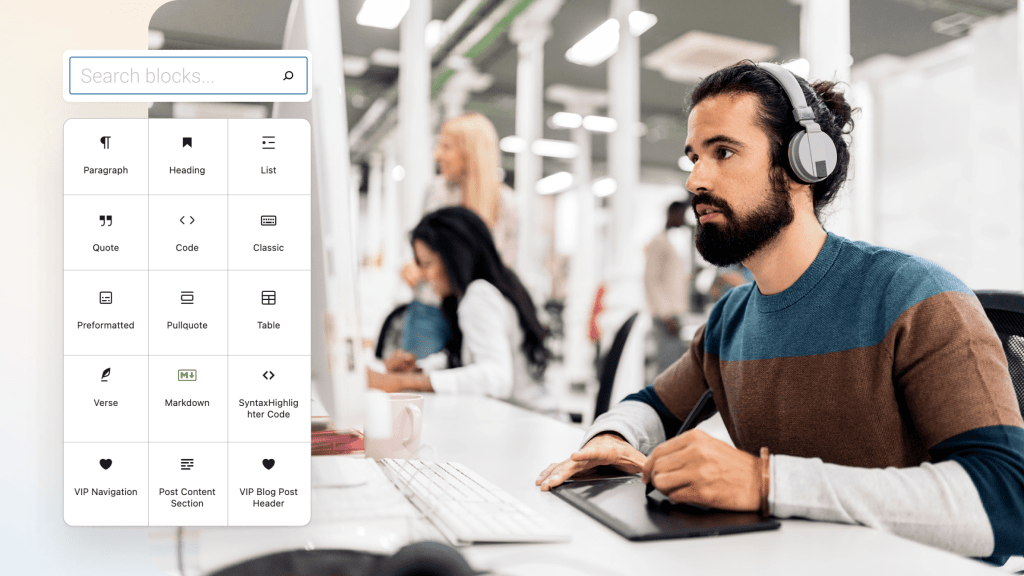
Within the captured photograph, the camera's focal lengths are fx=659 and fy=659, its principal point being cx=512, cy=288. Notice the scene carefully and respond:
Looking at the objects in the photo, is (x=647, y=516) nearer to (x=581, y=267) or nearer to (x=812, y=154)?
(x=812, y=154)

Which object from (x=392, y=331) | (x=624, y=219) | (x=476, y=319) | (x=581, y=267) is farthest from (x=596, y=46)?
(x=476, y=319)

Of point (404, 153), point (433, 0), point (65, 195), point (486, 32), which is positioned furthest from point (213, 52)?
point (486, 32)

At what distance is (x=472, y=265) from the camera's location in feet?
6.43

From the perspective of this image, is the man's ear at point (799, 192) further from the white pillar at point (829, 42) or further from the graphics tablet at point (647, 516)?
the white pillar at point (829, 42)

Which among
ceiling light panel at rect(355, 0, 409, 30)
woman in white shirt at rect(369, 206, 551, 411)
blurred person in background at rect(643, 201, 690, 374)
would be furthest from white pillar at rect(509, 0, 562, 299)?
woman in white shirt at rect(369, 206, 551, 411)

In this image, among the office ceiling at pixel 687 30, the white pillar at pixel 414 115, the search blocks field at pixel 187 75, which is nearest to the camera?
the search blocks field at pixel 187 75

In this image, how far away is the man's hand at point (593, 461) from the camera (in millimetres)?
774

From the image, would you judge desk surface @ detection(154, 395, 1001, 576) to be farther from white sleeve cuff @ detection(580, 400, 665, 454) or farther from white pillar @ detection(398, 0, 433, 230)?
white pillar @ detection(398, 0, 433, 230)

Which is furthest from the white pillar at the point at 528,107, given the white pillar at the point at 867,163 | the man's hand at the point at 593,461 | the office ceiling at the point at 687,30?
the man's hand at the point at 593,461

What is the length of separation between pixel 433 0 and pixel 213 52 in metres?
4.57

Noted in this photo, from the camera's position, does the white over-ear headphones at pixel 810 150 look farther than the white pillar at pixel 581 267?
No

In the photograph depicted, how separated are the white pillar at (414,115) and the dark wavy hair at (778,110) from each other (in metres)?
2.94

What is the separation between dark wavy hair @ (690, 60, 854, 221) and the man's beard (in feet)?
0.07

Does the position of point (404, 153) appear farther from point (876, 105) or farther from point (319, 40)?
point (876, 105)
